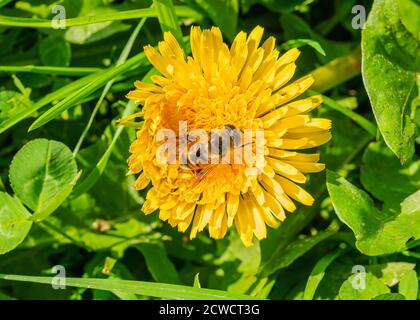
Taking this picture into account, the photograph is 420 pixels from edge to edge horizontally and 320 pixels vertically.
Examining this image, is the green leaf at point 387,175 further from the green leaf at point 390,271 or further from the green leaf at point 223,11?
the green leaf at point 223,11

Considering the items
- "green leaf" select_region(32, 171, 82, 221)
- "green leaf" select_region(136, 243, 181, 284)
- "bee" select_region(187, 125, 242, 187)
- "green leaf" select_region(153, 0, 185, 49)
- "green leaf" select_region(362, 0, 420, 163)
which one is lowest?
"green leaf" select_region(136, 243, 181, 284)

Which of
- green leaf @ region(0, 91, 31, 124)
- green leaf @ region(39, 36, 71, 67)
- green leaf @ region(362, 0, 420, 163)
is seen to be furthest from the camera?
green leaf @ region(39, 36, 71, 67)

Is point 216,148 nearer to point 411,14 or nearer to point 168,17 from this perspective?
point 168,17

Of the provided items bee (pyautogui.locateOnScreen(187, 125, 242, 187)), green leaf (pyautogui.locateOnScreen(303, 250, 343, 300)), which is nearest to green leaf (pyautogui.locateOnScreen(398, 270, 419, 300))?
green leaf (pyautogui.locateOnScreen(303, 250, 343, 300))

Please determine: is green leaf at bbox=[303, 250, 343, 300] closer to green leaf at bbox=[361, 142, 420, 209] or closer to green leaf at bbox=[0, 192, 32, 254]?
green leaf at bbox=[361, 142, 420, 209]
